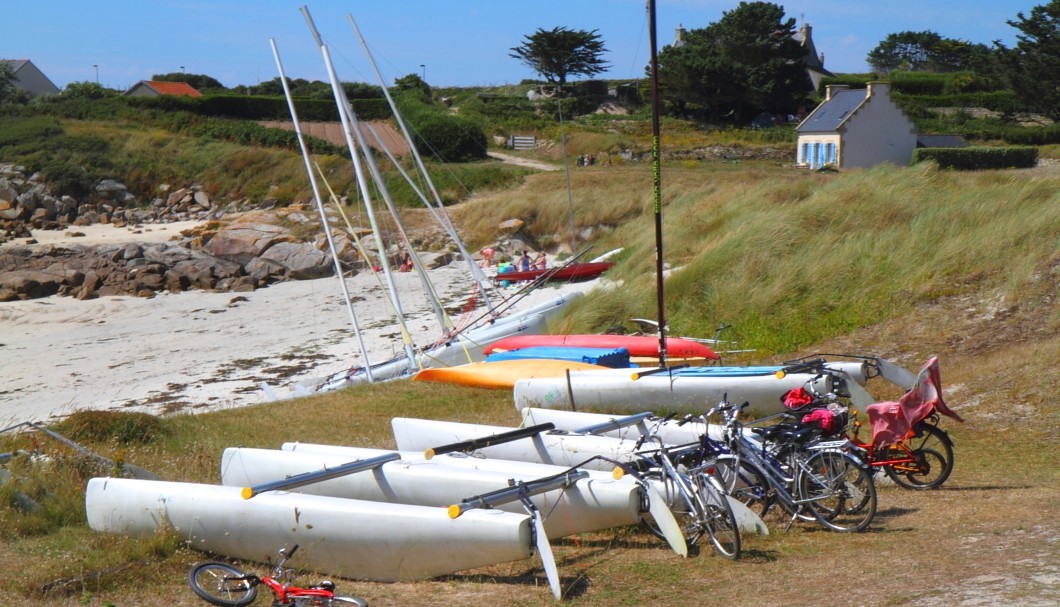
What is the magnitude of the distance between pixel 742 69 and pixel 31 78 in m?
57.8

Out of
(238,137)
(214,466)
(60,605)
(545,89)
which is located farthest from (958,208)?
(545,89)

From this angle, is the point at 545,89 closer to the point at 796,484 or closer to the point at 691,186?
the point at 691,186

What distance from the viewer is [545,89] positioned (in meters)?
64.2

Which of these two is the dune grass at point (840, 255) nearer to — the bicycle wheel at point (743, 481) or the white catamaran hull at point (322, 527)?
the bicycle wheel at point (743, 481)

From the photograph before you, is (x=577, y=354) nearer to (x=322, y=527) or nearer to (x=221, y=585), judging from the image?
(x=322, y=527)

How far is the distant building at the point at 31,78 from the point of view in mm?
75625

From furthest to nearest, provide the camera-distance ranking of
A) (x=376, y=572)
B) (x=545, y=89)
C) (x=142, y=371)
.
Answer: (x=545, y=89), (x=142, y=371), (x=376, y=572)

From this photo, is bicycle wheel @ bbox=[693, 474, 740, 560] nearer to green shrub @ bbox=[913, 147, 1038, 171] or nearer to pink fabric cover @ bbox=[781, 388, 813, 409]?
pink fabric cover @ bbox=[781, 388, 813, 409]

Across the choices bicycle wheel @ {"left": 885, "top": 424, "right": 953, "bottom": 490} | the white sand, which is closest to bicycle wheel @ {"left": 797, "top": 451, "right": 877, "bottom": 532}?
bicycle wheel @ {"left": 885, "top": 424, "right": 953, "bottom": 490}

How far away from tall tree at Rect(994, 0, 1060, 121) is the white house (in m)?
10.8

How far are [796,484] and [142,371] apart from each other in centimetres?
1674

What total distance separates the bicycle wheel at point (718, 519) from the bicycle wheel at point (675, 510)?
10 centimetres

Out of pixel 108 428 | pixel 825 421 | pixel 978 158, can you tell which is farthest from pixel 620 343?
pixel 978 158

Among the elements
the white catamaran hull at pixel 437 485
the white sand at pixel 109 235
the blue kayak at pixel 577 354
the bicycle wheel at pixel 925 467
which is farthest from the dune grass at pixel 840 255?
the white sand at pixel 109 235
